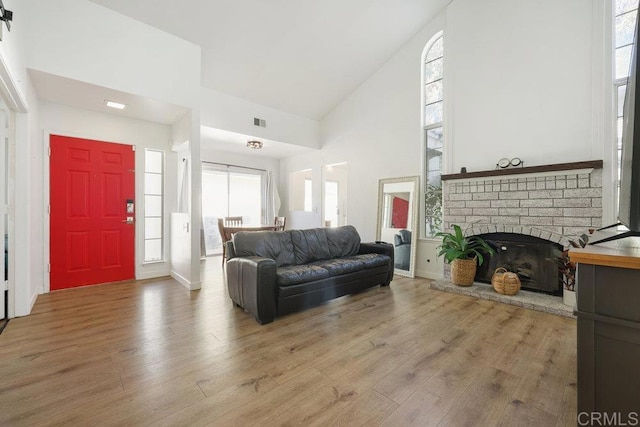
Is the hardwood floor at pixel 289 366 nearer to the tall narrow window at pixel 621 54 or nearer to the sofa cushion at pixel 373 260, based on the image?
the sofa cushion at pixel 373 260

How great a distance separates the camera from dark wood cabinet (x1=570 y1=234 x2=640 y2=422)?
3.25 feet

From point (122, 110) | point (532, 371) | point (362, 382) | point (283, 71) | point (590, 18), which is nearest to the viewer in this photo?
point (362, 382)

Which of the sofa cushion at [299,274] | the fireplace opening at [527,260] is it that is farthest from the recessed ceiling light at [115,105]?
the fireplace opening at [527,260]

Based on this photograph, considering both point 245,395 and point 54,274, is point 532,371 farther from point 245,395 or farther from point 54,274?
point 54,274

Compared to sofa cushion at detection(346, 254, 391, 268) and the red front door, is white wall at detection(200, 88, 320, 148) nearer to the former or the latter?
the red front door

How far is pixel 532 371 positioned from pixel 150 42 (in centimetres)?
502

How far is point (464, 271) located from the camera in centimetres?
373

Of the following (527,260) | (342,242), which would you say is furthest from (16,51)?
(527,260)

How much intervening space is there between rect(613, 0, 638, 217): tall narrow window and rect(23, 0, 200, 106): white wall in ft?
16.5

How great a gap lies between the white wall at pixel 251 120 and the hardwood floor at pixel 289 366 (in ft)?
10.7

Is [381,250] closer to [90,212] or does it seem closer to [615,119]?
[615,119]

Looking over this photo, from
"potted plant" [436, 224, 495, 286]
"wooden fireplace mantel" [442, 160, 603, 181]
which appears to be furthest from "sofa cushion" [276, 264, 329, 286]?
"wooden fireplace mantel" [442, 160, 603, 181]

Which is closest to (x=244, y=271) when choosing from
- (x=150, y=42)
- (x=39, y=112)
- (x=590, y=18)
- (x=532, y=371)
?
(x=532, y=371)

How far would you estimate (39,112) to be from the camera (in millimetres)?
3455
